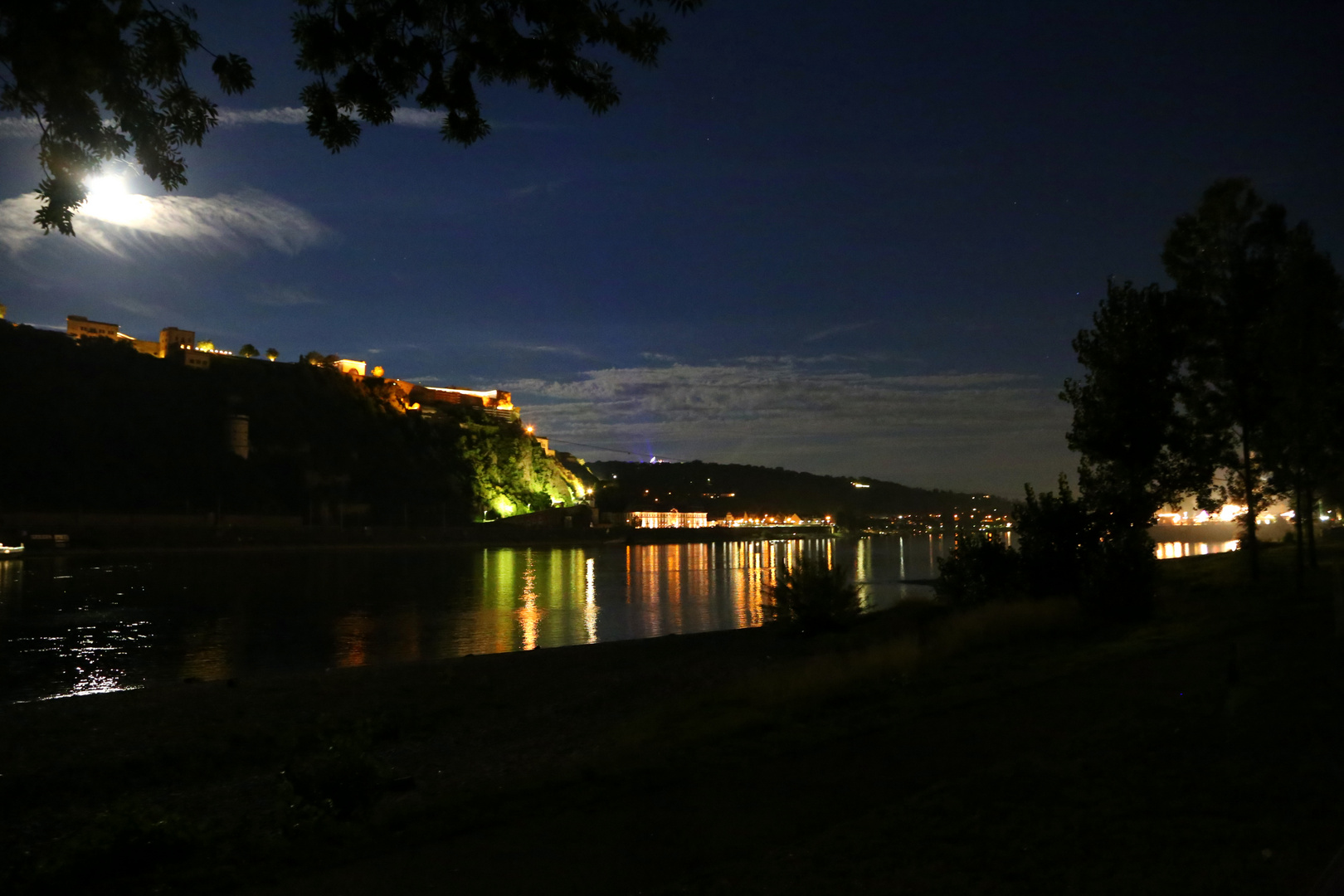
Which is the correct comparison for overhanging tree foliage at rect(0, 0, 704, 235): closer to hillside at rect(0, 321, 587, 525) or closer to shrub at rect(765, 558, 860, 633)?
shrub at rect(765, 558, 860, 633)

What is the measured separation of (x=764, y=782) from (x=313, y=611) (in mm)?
32693

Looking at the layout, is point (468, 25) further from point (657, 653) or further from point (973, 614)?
point (657, 653)

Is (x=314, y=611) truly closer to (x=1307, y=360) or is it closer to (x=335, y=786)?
(x=335, y=786)

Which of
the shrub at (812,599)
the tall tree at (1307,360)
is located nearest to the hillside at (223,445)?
the shrub at (812,599)

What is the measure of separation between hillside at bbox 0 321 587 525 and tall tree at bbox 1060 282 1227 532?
93876mm

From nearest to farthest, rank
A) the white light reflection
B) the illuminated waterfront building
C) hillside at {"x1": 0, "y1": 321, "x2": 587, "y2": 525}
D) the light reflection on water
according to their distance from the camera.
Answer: the white light reflection
the light reflection on water
hillside at {"x1": 0, "y1": 321, "x2": 587, "y2": 525}
the illuminated waterfront building

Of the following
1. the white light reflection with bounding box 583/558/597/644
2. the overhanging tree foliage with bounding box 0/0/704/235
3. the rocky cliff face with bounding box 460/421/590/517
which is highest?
the rocky cliff face with bounding box 460/421/590/517

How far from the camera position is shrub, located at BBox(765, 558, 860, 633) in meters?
21.2

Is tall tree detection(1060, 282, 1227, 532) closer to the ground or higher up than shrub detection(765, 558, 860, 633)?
higher up

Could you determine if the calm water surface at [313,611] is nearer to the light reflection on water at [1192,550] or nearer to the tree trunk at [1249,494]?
the tree trunk at [1249,494]

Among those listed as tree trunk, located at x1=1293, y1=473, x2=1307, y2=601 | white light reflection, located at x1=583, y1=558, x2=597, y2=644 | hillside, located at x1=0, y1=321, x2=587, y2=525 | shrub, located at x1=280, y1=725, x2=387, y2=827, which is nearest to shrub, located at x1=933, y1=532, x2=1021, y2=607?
tree trunk, located at x1=1293, y1=473, x2=1307, y2=601

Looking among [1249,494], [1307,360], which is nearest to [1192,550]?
[1249,494]

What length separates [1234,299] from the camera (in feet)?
67.2

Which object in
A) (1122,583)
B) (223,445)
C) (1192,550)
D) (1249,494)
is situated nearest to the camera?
(1122,583)
